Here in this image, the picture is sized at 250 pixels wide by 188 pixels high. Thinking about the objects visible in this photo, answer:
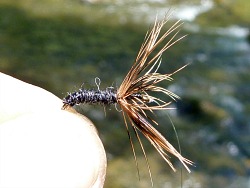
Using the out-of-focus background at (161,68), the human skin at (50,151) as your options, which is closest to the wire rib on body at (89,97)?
the human skin at (50,151)

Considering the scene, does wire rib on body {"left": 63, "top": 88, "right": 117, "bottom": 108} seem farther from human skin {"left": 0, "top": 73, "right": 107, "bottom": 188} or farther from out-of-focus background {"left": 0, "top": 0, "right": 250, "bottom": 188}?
out-of-focus background {"left": 0, "top": 0, "right": 250, "bottom": 188}

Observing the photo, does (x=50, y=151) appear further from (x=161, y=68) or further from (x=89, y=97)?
(x=161, y=68)

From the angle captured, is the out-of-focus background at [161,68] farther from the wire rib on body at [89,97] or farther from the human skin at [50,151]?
the human skin at [50,151]

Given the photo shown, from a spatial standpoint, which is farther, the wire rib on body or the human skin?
the wire rib on body

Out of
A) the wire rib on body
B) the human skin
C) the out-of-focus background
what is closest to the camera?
the human skin

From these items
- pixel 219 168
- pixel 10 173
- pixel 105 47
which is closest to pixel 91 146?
pixel 10 173

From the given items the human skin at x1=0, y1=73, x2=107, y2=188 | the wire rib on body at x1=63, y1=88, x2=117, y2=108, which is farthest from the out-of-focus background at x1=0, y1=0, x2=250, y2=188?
the human skin at x1=0, y1=73, x2=107, y2=188

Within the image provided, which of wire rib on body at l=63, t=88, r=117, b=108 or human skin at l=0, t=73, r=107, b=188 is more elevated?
wire rib on body at l=63, t=88, r=117, b=108

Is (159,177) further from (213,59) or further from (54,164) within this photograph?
(54,164)
